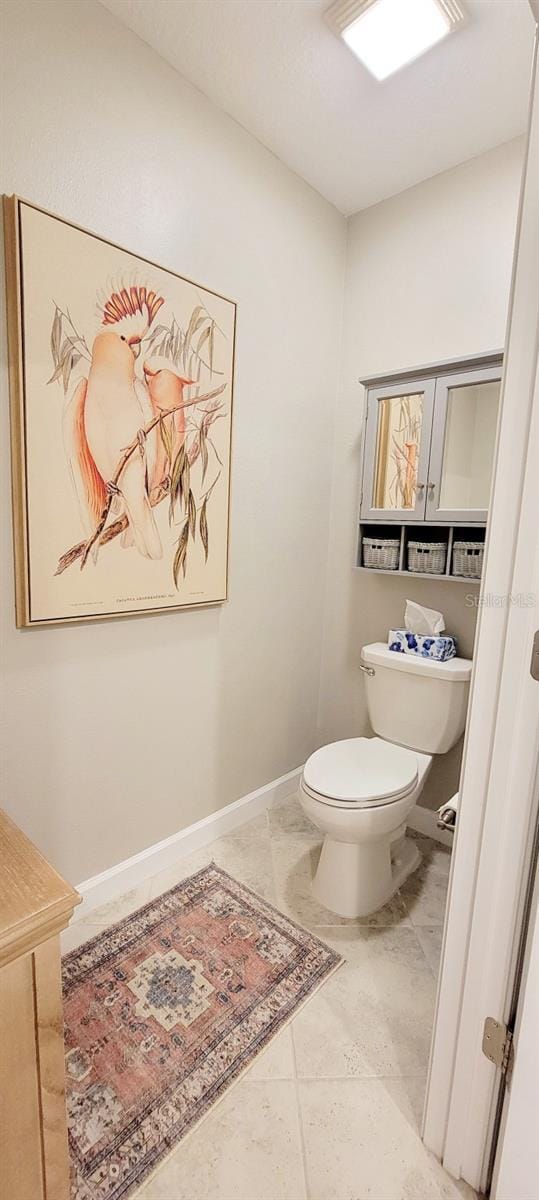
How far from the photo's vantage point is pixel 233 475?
6.10 feet

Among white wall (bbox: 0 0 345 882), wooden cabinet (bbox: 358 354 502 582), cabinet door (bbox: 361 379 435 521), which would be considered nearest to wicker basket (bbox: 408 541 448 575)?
wooden cabinet (bbox: 358 354 502 582)

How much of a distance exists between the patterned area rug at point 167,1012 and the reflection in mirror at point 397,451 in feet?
4.95

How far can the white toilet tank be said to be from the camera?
1.82 meters

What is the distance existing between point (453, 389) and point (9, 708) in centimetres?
172

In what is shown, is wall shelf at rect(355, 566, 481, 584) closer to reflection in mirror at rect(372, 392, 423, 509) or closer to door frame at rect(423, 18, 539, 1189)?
reflection in mirror at rect(372, 392, 423, 509)

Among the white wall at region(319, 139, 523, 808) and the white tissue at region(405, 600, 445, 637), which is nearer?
the white wall at region(319, 139, 523, 808)

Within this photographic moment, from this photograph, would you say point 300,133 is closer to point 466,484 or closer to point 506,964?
point 466,484

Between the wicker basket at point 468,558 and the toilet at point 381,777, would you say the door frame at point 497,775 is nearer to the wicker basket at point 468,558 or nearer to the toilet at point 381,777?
the toilet at point 381,777

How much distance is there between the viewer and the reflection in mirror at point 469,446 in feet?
5.69

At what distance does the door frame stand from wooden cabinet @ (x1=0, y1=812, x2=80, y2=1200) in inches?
26.6

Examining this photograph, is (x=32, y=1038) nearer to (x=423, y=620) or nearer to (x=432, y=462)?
(x=423, y=620)

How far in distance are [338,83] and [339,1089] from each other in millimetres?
2645

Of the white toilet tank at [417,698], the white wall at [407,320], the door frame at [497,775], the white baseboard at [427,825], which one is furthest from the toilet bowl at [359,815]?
the door frame at [497,775]

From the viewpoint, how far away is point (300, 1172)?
1016mm
